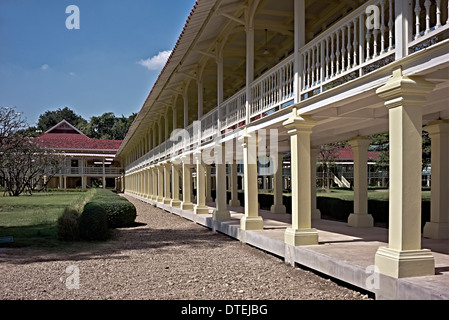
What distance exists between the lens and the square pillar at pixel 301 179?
805cm

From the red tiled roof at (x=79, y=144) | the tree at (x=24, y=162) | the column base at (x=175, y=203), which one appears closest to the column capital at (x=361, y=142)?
the column base at (x=175, y=203)

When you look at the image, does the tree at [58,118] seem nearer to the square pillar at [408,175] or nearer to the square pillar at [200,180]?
the square pillar at [200,180]

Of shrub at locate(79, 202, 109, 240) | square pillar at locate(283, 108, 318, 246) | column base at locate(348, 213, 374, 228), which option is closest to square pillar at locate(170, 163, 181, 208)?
shrub at locate(79, 202, 109, 240)

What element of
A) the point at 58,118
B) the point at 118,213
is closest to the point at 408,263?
the point at 118,213

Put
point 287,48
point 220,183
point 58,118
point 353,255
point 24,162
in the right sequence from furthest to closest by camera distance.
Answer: point 58,118 → point 24,162 → point 220,183 → point 287,48 → point 353,255

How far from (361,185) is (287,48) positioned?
16.0ft

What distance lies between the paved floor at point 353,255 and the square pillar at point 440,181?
37 centimetres

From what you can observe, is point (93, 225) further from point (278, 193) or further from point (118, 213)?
point (278, 193)

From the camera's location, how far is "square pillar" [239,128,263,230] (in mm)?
10938

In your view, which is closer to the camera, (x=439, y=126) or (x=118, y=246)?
(x=439, y=126)

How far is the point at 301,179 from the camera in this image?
26.6ft

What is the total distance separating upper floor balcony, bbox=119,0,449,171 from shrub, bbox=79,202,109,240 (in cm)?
432

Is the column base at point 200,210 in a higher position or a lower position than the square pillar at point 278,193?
lower
